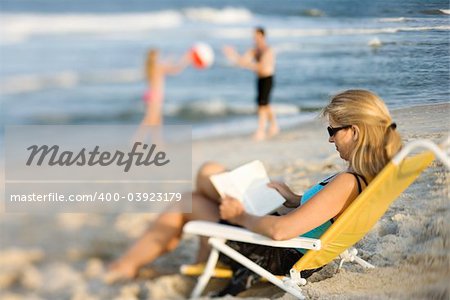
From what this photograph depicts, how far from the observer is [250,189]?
84.5 inches

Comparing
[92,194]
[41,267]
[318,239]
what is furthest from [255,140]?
[318,239]

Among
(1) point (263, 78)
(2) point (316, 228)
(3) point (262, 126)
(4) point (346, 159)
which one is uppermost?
(4) point (346, 159)

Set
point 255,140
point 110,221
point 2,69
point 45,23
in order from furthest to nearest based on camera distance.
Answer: point 45,23
point 2,69
point 255,140
point 110,221

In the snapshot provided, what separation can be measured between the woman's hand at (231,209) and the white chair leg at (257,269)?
67mm

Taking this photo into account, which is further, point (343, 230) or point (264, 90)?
point (264, 90)

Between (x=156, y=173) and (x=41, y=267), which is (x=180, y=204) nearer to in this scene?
(x=41, y=267)

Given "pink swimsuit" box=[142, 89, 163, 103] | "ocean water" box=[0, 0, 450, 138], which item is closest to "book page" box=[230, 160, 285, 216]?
"ocean water" box=[0, 0, 450, 138]

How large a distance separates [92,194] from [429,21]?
2.75 metres

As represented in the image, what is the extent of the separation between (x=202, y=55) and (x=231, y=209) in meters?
8.07

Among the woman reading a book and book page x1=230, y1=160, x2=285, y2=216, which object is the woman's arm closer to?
the woman reading a book

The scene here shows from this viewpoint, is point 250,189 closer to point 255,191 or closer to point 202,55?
point 255,191

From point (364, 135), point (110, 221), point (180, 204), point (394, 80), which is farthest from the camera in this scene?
point (110, 221)

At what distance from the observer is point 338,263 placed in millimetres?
2016

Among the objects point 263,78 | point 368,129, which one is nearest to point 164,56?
point 263,78
